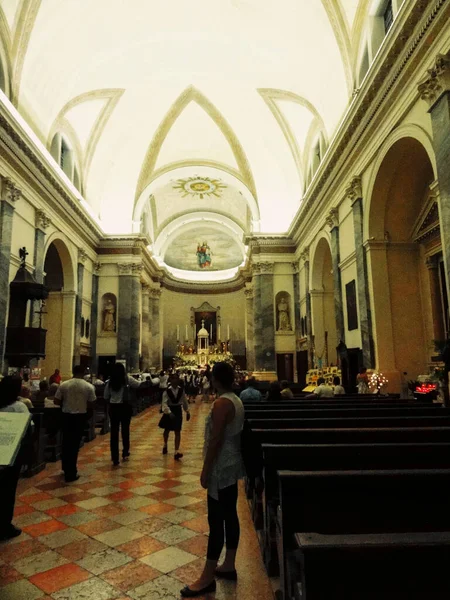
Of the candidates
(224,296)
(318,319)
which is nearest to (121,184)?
(318,319)

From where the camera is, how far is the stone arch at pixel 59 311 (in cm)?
1759

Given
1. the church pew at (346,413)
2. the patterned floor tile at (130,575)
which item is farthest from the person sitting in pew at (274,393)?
the patterned floor tile at (130,575)

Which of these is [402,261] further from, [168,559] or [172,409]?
[168,559]

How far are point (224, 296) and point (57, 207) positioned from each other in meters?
18.7

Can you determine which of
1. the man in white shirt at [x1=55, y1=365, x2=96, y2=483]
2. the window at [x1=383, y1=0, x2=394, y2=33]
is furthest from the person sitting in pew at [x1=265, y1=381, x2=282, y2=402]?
the window at [x1=383, y1=0, x2=394, y2=33]

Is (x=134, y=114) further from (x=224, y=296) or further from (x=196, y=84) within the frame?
(x=224, y=296)

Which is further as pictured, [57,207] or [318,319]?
[318,319]

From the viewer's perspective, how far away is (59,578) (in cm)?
306

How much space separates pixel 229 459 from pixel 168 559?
1.07 meters

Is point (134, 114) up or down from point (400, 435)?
up

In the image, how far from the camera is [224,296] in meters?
33.4

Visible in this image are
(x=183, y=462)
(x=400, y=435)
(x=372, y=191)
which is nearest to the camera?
(x=400, y=435)

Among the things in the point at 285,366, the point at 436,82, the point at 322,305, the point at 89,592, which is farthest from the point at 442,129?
the point at 285,366

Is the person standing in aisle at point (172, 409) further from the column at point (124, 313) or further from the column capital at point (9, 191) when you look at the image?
the column at point (124, 313)
